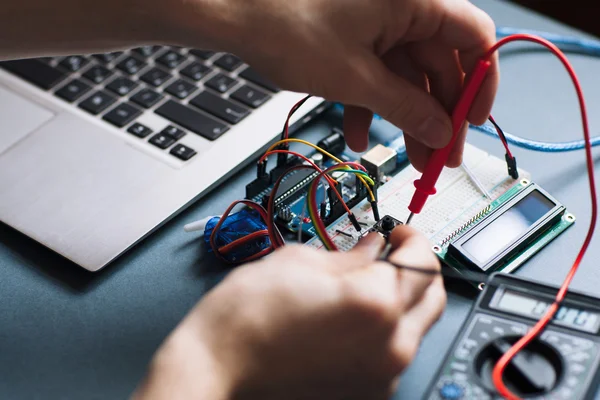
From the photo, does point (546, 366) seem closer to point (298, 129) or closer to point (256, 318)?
point (256, 318)

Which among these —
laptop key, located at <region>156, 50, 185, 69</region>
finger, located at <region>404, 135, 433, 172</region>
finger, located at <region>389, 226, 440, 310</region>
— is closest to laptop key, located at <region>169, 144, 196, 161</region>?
laptop key, located at <region>156, 50, 185, 69</region>

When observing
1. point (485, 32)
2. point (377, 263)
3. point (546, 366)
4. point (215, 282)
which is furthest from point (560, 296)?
point (215, 282)

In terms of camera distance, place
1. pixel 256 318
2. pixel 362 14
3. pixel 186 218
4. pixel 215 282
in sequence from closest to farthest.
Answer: pixel 256 318
pixel 362 14
pixel 215 282
pixel 186 218

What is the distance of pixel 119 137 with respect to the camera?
1217mm

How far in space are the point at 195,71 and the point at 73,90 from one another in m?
0.22

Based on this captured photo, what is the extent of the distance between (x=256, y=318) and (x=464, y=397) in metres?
0.23

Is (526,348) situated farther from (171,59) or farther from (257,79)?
(171,59)

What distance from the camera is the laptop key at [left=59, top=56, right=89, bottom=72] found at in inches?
53.8

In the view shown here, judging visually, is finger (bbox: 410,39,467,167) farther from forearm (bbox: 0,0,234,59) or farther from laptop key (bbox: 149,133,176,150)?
laptop key (bbox: 149,133,176,150)

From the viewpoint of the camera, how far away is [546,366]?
77 centimetres

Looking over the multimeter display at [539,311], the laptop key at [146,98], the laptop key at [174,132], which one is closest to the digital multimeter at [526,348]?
the multimeter display at [539,311]

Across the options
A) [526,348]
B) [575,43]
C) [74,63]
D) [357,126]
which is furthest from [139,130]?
[575,43]

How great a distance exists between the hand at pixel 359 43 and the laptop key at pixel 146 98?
33cm

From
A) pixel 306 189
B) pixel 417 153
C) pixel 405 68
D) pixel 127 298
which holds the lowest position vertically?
pixel 127 298
